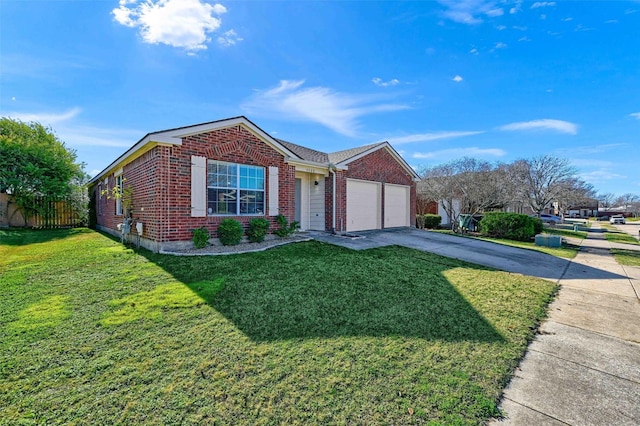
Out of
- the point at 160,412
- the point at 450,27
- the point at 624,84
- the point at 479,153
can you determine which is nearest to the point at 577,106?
the point at 624,84

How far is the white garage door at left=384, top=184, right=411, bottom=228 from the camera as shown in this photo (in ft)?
46.1

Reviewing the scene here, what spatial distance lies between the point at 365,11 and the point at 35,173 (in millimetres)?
20406

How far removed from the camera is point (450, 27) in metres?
10.1

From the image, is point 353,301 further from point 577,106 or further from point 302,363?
point 577,106

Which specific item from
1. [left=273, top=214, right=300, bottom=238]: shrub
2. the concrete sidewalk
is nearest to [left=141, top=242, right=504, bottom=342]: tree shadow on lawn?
the concrete sidewalk

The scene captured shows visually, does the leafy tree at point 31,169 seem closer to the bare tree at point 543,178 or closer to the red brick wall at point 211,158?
the red brick wall at point 211,158

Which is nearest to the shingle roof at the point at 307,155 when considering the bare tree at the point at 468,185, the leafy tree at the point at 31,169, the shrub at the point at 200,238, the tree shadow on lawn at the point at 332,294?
the shrub at the point at 200,238

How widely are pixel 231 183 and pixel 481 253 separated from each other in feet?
28.6

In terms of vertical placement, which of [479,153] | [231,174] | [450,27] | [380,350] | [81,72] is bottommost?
[380,350]

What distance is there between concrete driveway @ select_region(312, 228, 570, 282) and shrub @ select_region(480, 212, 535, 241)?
5534mm

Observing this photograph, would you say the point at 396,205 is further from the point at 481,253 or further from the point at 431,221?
the point at 431,221

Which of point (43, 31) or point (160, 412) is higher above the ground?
point (43, 31)

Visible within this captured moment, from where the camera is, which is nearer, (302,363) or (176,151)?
(302,363)

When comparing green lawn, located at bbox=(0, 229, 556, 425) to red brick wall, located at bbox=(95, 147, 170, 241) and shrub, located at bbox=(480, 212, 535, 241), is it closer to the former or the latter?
red brick wall, located at bbox=(95, 147, 170, 241)
